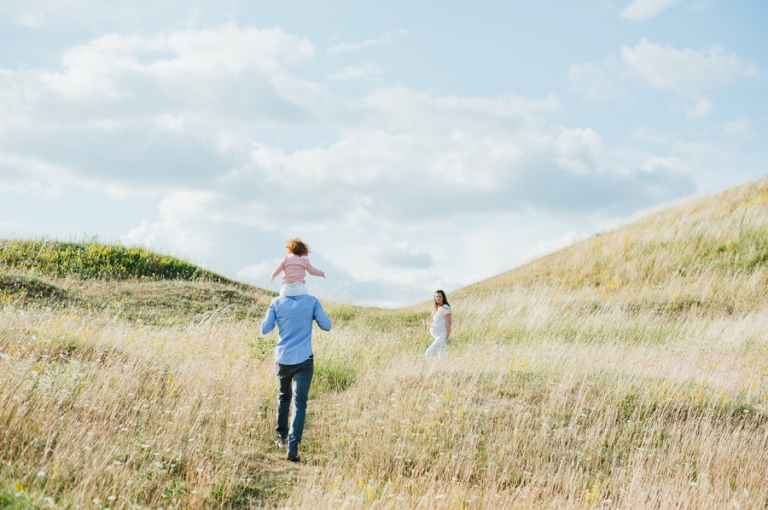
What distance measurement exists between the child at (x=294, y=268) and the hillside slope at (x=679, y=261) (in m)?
15.9

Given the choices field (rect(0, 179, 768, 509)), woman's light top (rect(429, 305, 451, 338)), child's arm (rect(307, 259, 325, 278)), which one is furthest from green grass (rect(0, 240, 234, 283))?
child's arm (rect(307, 259, 325, 278))

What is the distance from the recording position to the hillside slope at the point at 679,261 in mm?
19109

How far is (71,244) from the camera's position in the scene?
24.8 m

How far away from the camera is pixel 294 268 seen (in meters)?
6.59

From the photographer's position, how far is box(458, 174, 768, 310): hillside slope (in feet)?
62.7

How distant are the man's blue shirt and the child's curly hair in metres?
0.57

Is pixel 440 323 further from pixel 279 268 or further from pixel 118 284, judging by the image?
pixel 118 284

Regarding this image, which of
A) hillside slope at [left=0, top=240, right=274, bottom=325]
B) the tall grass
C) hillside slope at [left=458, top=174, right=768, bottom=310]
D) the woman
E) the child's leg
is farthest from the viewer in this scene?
hillside slope at [left=458, top=174, right=768, bottom=310]

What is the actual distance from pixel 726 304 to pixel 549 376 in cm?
1217

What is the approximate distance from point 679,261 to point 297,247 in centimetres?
1969

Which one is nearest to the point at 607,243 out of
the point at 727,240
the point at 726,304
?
the point at 727,240

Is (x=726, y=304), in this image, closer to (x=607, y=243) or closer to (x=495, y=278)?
(x=607, y=243)

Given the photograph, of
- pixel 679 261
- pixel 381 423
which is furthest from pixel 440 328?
pixel 679 261

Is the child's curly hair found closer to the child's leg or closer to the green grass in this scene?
the child's leg
